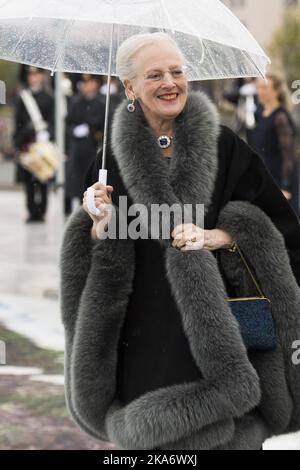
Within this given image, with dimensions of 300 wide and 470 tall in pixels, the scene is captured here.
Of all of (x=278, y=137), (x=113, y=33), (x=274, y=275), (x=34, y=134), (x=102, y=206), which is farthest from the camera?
(x=34, y=134)

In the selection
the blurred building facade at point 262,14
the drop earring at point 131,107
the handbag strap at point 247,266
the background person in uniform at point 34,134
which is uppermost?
the drop earring at point 131,107

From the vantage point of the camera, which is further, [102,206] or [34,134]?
[34,134]

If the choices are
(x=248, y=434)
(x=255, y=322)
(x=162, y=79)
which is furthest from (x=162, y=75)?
(x=248, y=434)

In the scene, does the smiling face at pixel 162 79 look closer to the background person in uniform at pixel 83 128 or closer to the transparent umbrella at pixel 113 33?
the transparent umbrella at pixel 113 33

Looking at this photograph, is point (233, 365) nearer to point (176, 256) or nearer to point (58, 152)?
point (176, 256)

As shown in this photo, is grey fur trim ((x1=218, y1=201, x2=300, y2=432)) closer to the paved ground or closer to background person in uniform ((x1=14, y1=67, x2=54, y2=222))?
the paved ground

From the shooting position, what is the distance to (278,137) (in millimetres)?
9328

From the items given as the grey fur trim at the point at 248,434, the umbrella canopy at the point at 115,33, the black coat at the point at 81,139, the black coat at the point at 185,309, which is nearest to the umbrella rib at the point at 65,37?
the umbrella canopy at the point at 115,33

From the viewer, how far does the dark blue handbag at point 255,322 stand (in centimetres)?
334

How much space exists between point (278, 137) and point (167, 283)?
6142 mm

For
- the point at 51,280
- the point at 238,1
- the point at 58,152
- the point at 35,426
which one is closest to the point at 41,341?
the point at 35,426

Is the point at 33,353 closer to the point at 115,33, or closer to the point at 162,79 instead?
the point at 115,33

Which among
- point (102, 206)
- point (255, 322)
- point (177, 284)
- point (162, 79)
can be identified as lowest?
point (255, 322)

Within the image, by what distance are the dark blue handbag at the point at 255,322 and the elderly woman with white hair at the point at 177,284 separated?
0.12 ft
